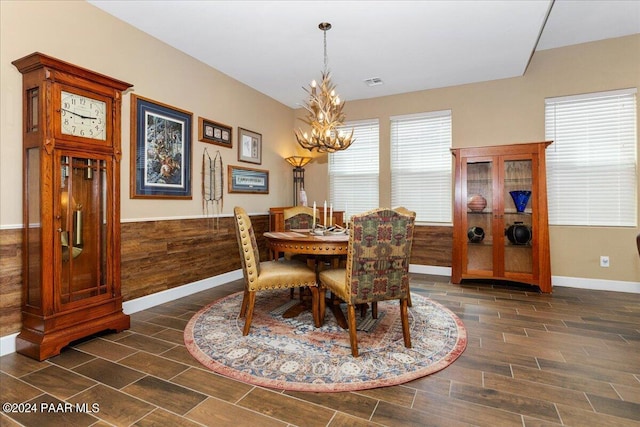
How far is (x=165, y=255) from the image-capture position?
3510 mm

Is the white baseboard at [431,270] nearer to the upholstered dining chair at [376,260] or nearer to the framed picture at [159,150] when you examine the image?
the upholstered dining chair at [376,260]

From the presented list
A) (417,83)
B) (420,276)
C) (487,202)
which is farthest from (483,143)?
A: (420,276)

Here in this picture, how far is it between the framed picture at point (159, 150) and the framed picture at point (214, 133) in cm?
18

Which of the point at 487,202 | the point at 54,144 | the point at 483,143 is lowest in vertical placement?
the point at 487,202

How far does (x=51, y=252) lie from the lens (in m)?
2.26

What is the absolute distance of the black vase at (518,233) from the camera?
13.6ft

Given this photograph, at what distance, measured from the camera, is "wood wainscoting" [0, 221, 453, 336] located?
7.65 ft

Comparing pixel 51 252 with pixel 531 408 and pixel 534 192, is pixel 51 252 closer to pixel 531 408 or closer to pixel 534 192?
pixel 531 408

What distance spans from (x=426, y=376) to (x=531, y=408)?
0.54 metres

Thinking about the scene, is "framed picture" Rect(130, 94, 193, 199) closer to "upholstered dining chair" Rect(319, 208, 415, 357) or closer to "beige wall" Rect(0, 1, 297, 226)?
"beige wall" Rect(0, 1, 297, 226)

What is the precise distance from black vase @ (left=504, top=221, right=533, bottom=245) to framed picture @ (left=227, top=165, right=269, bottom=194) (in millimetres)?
3461

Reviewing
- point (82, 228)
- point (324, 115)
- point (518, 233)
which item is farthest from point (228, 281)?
point (518, 233)

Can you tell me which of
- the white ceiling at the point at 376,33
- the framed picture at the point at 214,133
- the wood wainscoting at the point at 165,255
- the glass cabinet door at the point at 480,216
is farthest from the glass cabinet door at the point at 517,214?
the framed picture at the point at 214,133

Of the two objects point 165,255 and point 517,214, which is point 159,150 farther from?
point 517,214
